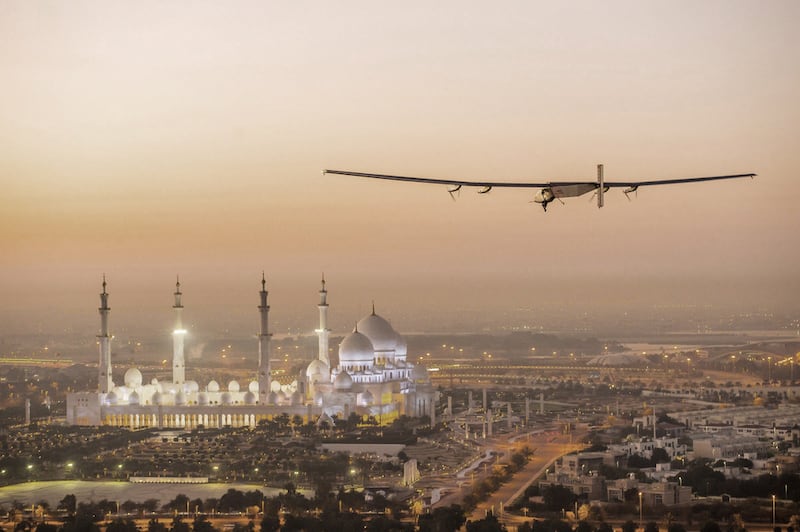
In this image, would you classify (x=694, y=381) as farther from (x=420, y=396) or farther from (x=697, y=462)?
(x=697, y=462)

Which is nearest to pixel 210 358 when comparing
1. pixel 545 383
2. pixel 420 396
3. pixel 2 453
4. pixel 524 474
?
pixel 545 383

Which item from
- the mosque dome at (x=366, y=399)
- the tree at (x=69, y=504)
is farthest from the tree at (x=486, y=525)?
the mosque dome at (x=366, y=399)

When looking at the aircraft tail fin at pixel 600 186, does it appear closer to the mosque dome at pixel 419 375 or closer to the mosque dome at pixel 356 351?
the mosque dome at pixel 356 351

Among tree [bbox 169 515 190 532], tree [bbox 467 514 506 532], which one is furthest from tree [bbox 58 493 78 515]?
tree [bbox 467 514 506 532]

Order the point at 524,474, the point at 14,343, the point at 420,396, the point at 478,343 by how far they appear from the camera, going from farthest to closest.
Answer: the point at 478,343 → the point at 14,343 → the point at 420,396 → the point at 524,474

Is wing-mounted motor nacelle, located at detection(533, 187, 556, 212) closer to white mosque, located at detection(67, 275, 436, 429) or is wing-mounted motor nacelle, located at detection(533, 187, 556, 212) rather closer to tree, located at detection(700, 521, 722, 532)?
tree, located at detection(700, 521, 722, 532)

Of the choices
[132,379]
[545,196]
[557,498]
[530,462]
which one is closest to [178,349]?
[132,379]
